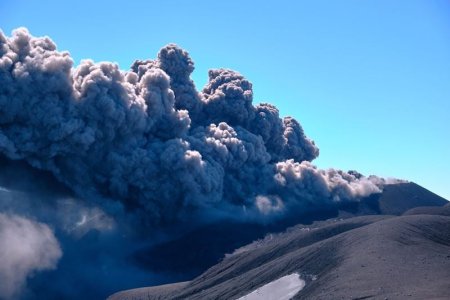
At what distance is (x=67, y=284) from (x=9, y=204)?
9835 mm

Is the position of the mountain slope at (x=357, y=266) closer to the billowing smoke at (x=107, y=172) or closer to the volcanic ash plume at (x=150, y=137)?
the billowing smoke at (x=107, y=172)

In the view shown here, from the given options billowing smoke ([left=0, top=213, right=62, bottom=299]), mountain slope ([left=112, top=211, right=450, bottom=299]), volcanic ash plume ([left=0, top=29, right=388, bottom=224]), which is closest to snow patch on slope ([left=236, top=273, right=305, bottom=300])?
mountain slope ([left=112, top=211, right=450, bottom=299])

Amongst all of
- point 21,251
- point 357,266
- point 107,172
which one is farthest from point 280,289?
point 107,172

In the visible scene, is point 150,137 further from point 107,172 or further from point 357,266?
point 357,266

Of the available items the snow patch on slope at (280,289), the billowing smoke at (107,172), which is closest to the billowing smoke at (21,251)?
the billowing smoke at (107,172)

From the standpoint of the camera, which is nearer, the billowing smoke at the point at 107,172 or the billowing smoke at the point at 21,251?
the billowing smoke at the point at 21,251

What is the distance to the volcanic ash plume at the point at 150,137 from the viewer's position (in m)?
50.3

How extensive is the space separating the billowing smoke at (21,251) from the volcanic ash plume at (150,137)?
19.8 ft

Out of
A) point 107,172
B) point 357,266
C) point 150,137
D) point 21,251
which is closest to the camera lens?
point 357,266

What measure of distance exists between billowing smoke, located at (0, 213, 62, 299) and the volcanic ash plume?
604 cm

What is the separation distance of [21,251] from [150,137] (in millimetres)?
20864

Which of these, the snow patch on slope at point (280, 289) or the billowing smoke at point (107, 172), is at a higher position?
the billowing smoke at point (107, 172)

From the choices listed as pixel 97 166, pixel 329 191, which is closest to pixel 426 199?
pixel 329 191

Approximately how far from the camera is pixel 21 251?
46.2 meters
